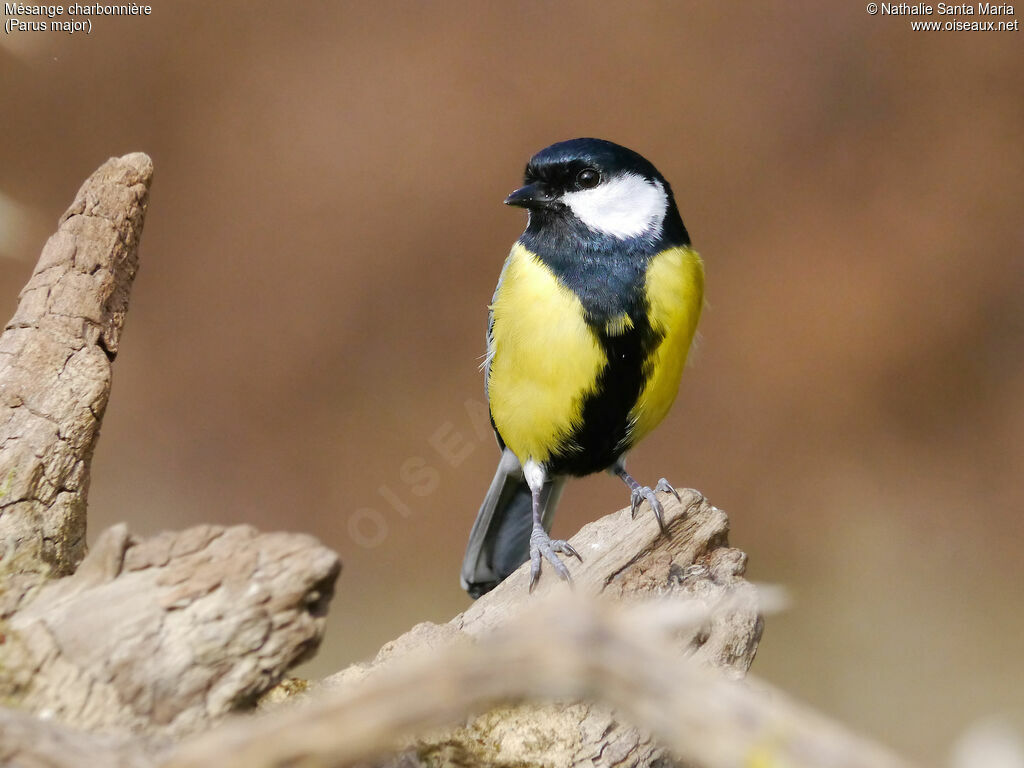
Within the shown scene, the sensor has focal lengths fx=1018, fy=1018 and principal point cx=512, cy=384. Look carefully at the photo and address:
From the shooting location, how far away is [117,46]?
5.23 metres

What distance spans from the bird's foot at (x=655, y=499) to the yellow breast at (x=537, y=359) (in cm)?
27

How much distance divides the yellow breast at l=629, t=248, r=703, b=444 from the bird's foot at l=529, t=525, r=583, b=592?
0.45 m

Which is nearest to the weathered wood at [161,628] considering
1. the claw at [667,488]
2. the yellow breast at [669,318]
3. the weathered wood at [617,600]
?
the weathered wood at [617,600]

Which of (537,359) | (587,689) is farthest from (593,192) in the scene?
(587,689)

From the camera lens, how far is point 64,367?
211 centimetres

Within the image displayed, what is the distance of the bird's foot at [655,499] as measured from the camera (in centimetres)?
225

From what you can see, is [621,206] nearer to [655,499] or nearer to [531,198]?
[531,198]

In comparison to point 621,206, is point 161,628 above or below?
below

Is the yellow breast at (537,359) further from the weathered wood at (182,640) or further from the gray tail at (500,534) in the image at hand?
the weathered wood at (182,640)

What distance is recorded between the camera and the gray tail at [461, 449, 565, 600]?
2990 millimetres

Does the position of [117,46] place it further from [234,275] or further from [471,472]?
[471,472]

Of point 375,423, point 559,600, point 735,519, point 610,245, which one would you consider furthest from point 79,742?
point 735,519

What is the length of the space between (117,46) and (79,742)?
4763 millimetres

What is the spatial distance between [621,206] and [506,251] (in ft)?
9.39
